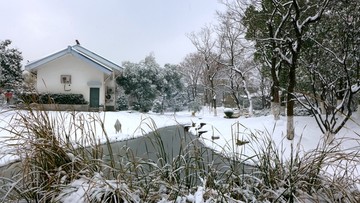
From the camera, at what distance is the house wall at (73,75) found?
18.1m

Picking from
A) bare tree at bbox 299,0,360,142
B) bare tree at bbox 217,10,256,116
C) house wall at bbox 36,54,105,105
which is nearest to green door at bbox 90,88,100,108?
house wall at bbox 36,54,105,105

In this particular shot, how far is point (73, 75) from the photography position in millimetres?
18391

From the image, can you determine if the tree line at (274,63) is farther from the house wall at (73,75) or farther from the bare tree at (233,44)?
the house wall at (73,75)

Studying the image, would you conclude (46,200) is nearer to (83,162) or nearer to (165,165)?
(83,162)

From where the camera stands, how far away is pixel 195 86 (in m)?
31.7

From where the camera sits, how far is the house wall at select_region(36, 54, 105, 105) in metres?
18.1

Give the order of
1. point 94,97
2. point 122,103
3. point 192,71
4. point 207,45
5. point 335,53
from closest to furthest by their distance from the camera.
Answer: point 335,53 → point 94,97 → point 122,103 → point 207,45 → point 192,71

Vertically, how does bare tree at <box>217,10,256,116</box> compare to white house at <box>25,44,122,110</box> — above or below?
above

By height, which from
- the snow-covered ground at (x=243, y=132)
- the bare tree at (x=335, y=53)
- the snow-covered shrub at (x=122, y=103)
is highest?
the bare tree at (x=335, y=53)

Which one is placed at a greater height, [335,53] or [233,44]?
[233,44]

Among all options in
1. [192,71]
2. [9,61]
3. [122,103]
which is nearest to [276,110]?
[122,103]

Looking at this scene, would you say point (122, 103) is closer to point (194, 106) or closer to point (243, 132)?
point (194, 106)

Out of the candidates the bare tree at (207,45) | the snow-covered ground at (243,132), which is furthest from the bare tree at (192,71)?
the snow-covered ground at (243,132)

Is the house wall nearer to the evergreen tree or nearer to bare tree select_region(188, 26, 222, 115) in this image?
the evergreen tree
